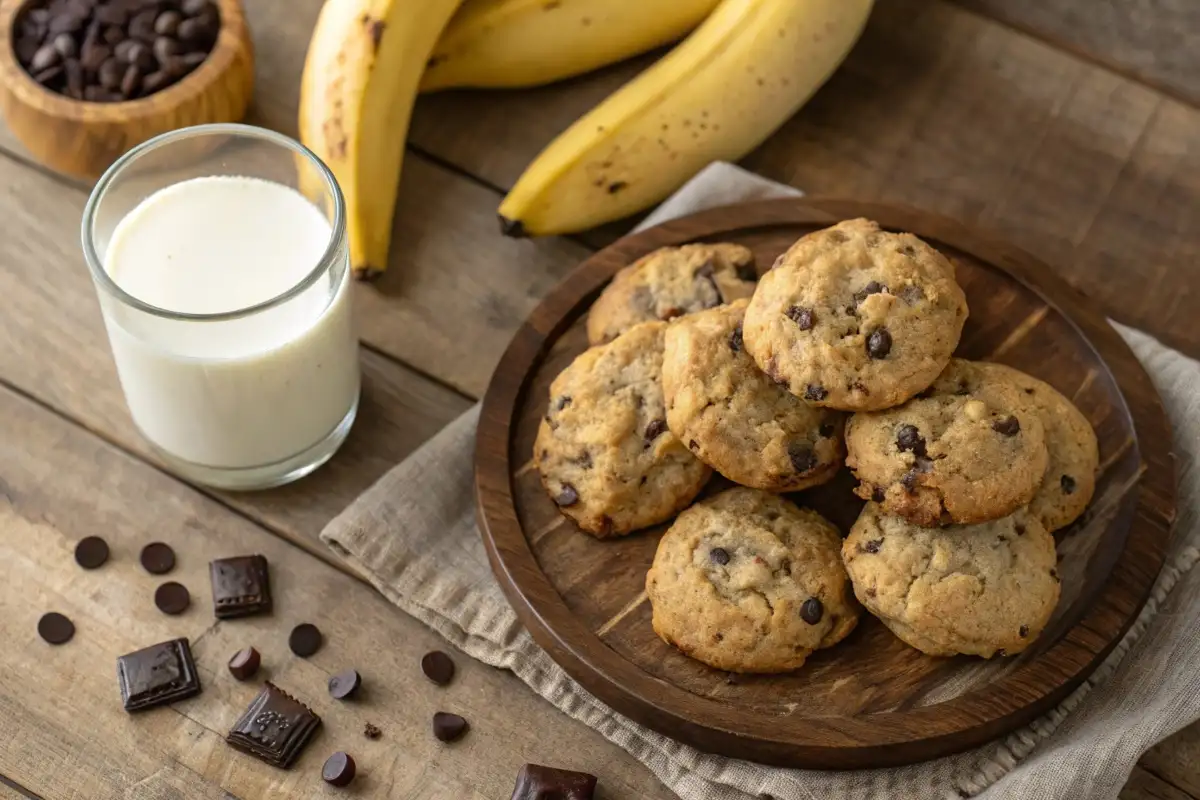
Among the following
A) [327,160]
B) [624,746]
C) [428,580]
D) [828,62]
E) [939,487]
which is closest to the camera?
[939,487]

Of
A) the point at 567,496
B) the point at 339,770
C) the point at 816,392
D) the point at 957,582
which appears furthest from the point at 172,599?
the point at 957,582

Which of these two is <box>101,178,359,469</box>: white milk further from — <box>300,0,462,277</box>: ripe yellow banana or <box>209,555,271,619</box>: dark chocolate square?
<box>300,0,462,277</box>: ripe yellow banana

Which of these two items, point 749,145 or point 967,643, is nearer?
point 967,643

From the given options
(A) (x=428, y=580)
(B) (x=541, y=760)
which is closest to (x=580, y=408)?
(A) (x=428, y=580)

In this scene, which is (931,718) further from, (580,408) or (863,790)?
(580,408)

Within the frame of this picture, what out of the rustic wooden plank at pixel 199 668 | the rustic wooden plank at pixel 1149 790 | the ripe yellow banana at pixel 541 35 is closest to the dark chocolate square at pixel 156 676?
the rustic wooden plank at pixel 199 668

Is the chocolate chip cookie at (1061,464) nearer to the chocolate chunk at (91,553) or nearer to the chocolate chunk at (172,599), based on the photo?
the chocolate chunk at (172,599)

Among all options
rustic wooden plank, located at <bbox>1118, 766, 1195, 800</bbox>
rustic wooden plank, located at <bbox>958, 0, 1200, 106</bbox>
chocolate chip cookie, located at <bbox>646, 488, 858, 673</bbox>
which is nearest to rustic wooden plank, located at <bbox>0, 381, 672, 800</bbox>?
chocolate chip cookie, located at <bbox>646, 488, 858, 673</bbox>
